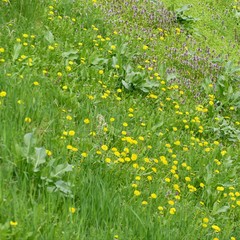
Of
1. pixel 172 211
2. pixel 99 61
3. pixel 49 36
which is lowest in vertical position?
pixel 172 211

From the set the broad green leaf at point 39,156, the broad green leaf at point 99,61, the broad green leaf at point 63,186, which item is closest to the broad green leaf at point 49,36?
the broad green leaf at point 99,61

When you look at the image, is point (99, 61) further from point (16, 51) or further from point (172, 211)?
point (172, 211)

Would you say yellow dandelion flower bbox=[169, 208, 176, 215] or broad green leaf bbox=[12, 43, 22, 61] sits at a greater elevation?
broad green leaf bbox=[12, 43, 22, 61]

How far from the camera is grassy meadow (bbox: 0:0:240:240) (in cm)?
386

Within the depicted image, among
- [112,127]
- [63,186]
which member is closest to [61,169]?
[63,186]

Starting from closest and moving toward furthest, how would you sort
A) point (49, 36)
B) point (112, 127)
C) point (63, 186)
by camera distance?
1. point (63, 186)
2. point (112, 127)
3. point (49, 36)

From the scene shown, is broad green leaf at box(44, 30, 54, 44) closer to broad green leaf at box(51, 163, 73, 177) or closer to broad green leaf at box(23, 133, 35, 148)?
broad green leaf at box(23, 133, 35, 148)

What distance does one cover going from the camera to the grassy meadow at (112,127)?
12.7ft

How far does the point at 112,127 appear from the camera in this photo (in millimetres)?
5320

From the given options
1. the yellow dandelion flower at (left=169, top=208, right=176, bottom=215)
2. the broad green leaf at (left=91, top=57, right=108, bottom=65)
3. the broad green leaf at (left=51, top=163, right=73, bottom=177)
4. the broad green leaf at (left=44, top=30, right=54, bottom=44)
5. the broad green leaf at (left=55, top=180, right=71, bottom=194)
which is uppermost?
the broad green leaf at (left=44, top=30, right=54, bottom=44)

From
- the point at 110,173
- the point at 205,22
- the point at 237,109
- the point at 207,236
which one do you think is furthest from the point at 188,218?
the point at 205,22

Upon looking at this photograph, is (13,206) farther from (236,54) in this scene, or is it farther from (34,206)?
(236,54)

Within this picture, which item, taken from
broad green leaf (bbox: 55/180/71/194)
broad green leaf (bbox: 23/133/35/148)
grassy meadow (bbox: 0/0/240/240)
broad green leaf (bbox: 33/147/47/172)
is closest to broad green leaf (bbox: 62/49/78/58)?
grassy meadow (bbox: 0/0/240/240)

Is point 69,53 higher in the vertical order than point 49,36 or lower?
lower
